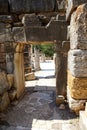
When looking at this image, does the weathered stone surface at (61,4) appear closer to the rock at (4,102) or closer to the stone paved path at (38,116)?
the stone paved path at (38,116)

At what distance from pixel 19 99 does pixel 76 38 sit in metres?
3.41

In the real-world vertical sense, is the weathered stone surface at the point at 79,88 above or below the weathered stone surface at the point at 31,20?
below

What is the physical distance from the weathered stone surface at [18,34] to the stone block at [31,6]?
26.0 inches

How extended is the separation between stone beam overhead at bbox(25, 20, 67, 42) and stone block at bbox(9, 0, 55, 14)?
69 centimetres

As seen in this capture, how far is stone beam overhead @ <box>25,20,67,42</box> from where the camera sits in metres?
4.64

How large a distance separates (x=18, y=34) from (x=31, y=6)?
1005mm

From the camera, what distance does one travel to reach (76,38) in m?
2.77

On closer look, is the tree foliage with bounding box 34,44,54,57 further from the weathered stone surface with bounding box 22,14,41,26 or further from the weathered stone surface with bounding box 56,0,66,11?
the weathered stone surface with bounding box 22,14,41,26

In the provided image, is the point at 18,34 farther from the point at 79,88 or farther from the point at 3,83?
the point at 79,88

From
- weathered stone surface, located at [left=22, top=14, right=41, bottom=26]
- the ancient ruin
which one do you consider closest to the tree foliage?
the ancient ruin

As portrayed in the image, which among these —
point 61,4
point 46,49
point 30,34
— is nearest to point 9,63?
point 30,34

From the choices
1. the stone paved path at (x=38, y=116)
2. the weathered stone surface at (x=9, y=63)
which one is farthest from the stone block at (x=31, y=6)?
the stone paved path at (x=38, y=116)

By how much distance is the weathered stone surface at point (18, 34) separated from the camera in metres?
4.77

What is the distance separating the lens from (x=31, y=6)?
16.5ft
